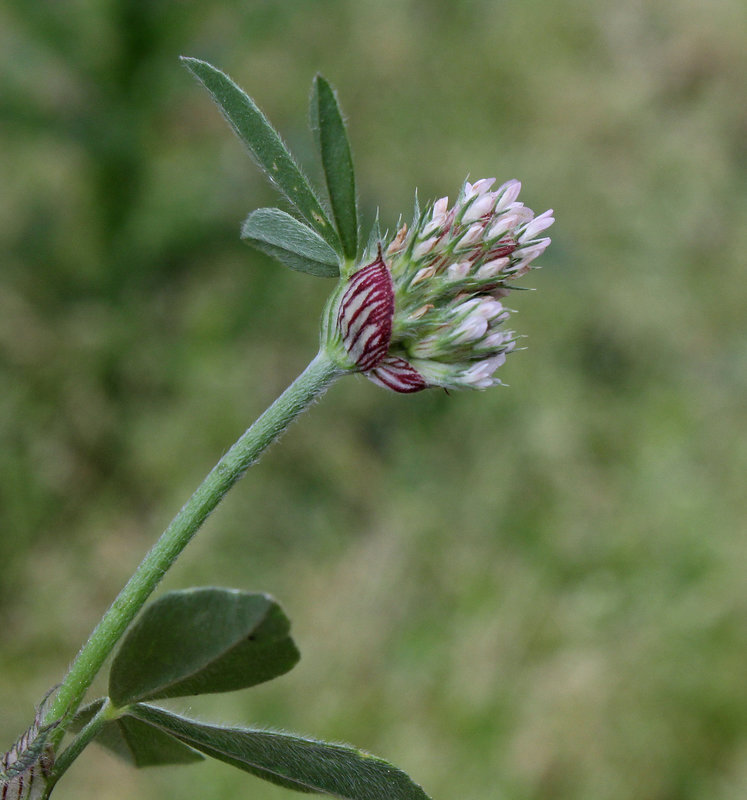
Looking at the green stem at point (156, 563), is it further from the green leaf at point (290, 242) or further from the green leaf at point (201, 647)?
the green leaf at point (290, 242)

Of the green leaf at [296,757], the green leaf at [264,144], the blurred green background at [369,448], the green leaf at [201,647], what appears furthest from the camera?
the blurred green background at [369,448]

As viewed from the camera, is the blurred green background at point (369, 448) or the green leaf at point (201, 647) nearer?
the green leaf at point (201, 647)

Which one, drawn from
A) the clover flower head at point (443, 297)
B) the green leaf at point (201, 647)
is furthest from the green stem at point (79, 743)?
the clover flower head at point (443, 297)

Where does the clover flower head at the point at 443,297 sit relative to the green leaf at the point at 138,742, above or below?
above

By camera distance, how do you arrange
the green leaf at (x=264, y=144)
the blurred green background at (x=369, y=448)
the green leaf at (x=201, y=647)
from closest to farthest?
the green leaf at (x=201, y=647) < the green leaf at (x=264, y=144) < the blurred green background at (x=369, y=448)

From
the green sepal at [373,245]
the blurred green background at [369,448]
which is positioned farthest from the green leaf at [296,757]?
the blurred green background at [369,448]

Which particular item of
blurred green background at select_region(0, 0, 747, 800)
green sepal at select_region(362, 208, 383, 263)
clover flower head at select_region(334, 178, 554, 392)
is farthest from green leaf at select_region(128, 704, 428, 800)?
blurred green background at select_region(0, 0, 747, 800)

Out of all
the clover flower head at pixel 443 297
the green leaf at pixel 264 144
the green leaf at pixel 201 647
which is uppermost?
the green leaf at pixel 264 144
